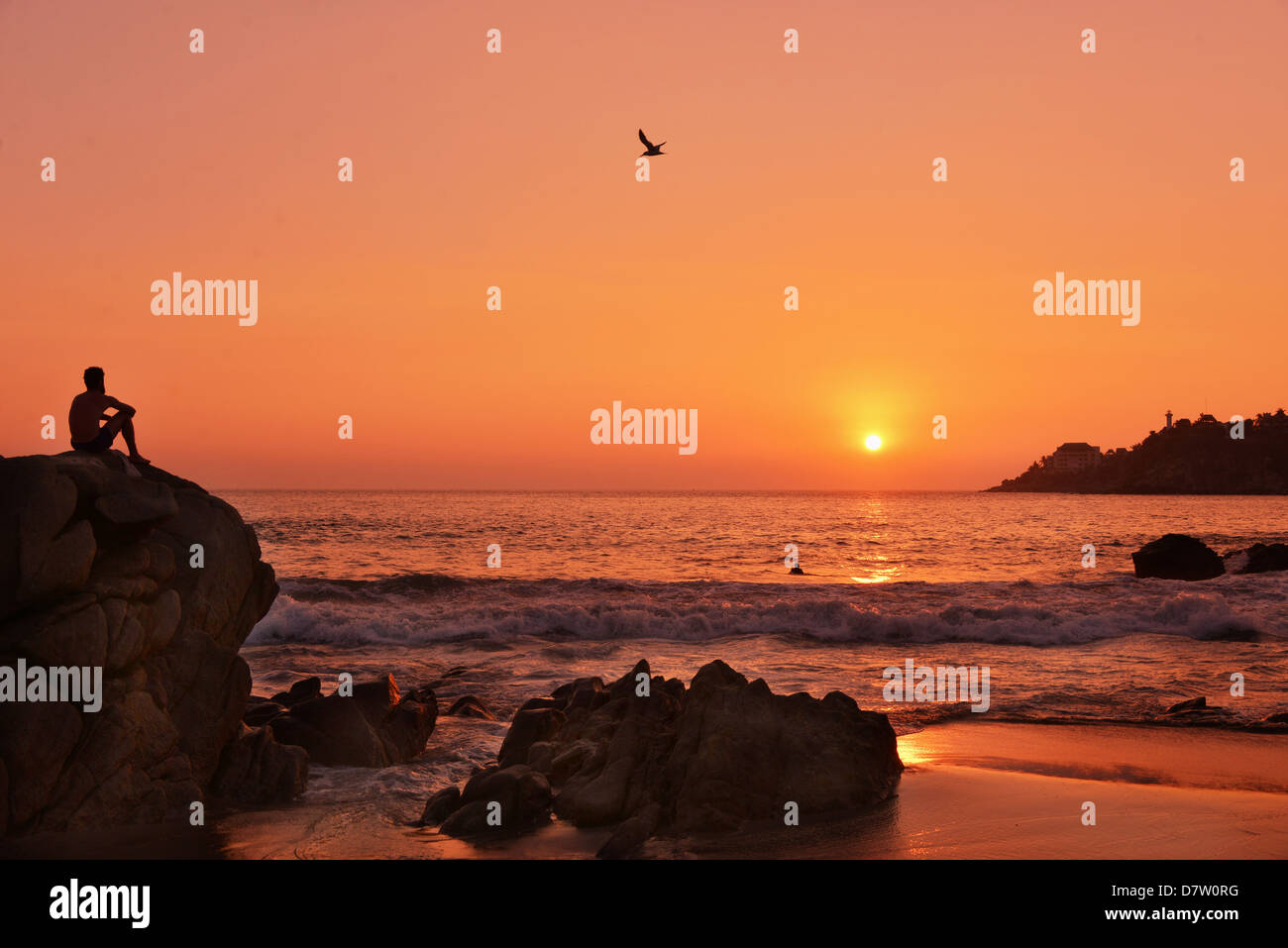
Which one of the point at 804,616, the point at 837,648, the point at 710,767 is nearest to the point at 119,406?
the point at 710,767

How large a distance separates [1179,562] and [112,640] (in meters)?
38.2

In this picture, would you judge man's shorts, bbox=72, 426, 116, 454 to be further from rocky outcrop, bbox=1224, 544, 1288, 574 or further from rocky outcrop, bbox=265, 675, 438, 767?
rocky outcrop, bbox=1224, 544, 1288, 574

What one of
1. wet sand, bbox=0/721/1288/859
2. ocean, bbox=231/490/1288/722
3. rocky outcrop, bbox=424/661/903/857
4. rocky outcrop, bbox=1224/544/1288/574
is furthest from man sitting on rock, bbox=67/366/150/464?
rocky outcrop, bbox=1224/544/1288/574

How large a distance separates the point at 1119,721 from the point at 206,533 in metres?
13.0

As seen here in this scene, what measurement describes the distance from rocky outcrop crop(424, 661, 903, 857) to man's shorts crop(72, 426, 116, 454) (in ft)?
18.3

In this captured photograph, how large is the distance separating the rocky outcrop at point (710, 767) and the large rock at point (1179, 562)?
103 feet

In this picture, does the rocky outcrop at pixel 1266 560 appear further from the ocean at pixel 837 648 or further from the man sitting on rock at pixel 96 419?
the man sitting on rock at pixel 96 419

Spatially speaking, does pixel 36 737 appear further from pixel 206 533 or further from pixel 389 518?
pixel 389 518

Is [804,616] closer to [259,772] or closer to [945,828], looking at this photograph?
[945,828]

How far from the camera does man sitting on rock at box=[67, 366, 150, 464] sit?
1092cm

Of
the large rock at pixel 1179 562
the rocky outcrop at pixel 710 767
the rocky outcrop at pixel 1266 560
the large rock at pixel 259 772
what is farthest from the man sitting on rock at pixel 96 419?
the rocky outcrop at pixel 1266 560

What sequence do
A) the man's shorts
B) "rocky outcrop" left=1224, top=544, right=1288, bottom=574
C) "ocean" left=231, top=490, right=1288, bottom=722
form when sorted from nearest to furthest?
1. the man's shorts
2. "ocean" left=231, top=490, right=1288, bottom=722
3. "rocky outcrop" left=1224, top=544, right=1288, bottom=574

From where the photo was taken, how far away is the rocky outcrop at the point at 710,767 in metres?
9.58

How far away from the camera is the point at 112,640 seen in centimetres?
952
